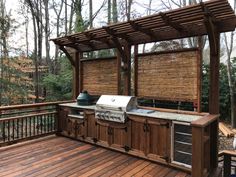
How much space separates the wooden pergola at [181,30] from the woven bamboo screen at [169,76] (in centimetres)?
28

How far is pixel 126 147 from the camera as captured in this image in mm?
3967

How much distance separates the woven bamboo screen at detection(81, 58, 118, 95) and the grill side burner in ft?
2.13

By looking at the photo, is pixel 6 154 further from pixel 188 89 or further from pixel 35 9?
pixel 35 9

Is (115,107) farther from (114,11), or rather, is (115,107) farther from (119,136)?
(114,11)

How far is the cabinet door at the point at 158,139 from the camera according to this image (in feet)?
11.1

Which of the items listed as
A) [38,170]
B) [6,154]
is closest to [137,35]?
[38,170]

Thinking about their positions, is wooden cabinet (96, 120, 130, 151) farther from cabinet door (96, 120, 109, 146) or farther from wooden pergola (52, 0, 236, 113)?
wooden pergola (52, 0, 236, 113)

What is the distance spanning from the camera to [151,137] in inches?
142

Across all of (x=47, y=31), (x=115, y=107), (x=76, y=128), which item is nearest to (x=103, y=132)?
(x=115, y=107)

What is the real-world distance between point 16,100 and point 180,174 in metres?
7.28

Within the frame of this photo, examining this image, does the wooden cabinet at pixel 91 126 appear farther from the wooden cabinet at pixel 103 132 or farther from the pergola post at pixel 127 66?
the pergola post at pixel 127 66

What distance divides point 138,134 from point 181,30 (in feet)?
6.65

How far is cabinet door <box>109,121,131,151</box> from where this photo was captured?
396cm

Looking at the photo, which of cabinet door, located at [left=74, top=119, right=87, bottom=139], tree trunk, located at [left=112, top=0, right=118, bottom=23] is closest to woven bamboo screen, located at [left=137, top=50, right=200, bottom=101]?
cabinet door, located at [left=74, top=119, right=87, bottom=139]
